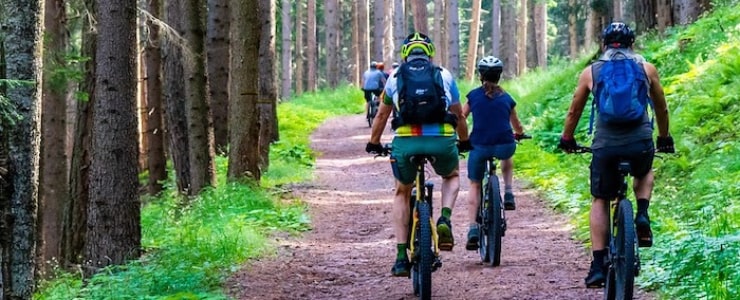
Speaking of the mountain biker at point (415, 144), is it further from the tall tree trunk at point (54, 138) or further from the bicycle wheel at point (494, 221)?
the tall tree trunk at point (54, 138)

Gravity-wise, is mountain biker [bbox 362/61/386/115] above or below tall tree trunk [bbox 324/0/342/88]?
below

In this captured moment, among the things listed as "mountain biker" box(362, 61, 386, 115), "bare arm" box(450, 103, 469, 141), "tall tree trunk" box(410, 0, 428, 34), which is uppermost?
"tall tree trunk" box(410, 0, 428, 34)

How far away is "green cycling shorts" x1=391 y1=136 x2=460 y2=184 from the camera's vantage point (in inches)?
264

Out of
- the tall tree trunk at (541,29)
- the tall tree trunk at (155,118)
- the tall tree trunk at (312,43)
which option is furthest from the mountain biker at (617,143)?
the tall tree trunk at (312,43)

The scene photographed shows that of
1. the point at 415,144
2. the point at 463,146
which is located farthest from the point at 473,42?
the point at 415,144

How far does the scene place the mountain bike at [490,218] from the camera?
8188mm

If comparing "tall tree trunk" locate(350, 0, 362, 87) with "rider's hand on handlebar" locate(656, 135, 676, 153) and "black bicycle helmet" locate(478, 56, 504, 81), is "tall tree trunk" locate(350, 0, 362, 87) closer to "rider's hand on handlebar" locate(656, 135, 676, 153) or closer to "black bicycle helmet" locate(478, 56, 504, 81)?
"black bicycle helmet" locate(478, 56, 504, 81)

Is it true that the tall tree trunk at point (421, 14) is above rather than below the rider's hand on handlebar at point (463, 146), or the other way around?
above

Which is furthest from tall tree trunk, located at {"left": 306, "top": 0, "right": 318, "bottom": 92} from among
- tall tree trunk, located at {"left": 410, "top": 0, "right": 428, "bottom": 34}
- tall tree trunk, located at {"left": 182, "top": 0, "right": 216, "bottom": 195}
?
tall tree trunk, located at {"left": 182, "top": 0, "right": 216, "bottom": 195}

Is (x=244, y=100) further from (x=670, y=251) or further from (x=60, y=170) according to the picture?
(x=670, y=251)

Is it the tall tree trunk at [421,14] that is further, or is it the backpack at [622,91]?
the tall tree trunk at [421,14]

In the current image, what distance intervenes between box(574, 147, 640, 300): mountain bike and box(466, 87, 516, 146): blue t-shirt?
228 cm

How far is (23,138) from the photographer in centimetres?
704

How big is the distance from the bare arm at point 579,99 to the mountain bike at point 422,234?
1.08 m
